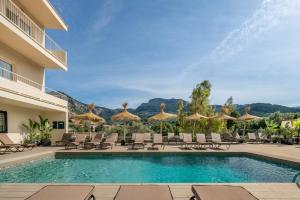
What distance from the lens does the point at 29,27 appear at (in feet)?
56.0

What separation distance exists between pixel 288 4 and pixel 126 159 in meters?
8.83

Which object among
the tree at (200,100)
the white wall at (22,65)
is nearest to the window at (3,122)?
the white wall at (22,65)

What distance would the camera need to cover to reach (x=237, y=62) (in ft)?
61.1

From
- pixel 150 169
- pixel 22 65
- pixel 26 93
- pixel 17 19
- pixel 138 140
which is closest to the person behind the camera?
pixel 150 169

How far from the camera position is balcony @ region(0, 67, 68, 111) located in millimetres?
11734

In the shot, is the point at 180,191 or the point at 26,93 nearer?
the point at 180,191

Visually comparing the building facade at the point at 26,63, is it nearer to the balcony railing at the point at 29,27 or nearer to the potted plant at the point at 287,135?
the balcony railing at the point at 29,27

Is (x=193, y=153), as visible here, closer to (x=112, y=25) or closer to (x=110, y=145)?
(x=110, y=145)

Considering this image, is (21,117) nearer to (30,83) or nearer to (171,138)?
(30,83)

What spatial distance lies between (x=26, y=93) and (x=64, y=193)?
1120cm

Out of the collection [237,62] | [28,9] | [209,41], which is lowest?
[237,62]

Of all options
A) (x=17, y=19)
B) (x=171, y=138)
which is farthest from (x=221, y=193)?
(x=17, y=19)

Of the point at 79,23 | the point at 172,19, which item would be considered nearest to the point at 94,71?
the point at 79,23

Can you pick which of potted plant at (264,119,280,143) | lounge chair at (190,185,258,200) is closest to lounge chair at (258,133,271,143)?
potted plant at (264,119,280,143)
